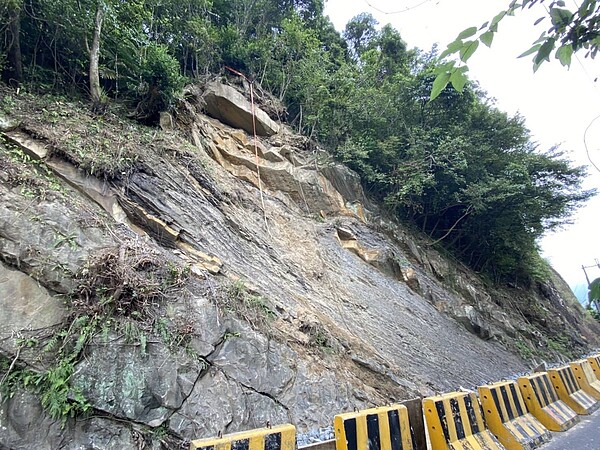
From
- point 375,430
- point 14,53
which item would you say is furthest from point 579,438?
point 14,53

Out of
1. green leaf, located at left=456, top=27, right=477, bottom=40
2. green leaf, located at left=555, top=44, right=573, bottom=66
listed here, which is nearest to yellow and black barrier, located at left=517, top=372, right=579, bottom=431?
green leaf, located at left=555, top=44, right=573, bottom=66

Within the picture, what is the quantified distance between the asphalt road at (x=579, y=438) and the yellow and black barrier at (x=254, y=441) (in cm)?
359

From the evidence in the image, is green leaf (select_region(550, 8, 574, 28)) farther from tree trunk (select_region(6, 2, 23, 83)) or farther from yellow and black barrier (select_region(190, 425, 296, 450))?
tree trunk (select_region(6, 2, 23, 83))

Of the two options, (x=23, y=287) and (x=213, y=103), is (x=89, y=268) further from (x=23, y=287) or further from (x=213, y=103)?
(x=213, y=103)

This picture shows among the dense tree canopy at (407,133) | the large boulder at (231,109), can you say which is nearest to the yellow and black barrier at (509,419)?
the dense tree canopy at (407,133)

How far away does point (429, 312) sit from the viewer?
9094 mm

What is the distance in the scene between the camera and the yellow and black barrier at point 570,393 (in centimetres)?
570

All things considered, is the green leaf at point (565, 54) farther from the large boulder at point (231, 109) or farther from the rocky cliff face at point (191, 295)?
the large boulder at point (231, 109)

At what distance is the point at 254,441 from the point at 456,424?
2381mm

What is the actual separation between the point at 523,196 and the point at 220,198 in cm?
1043

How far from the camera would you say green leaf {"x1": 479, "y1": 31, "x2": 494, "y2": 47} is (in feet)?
4.53

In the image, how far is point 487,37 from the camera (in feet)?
4.53

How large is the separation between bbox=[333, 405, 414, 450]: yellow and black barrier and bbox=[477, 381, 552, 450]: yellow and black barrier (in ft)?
5.19

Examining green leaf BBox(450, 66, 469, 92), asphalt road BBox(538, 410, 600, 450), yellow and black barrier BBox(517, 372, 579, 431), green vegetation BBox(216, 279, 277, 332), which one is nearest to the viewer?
green leaf BBox(450, 66, 469, 92)
